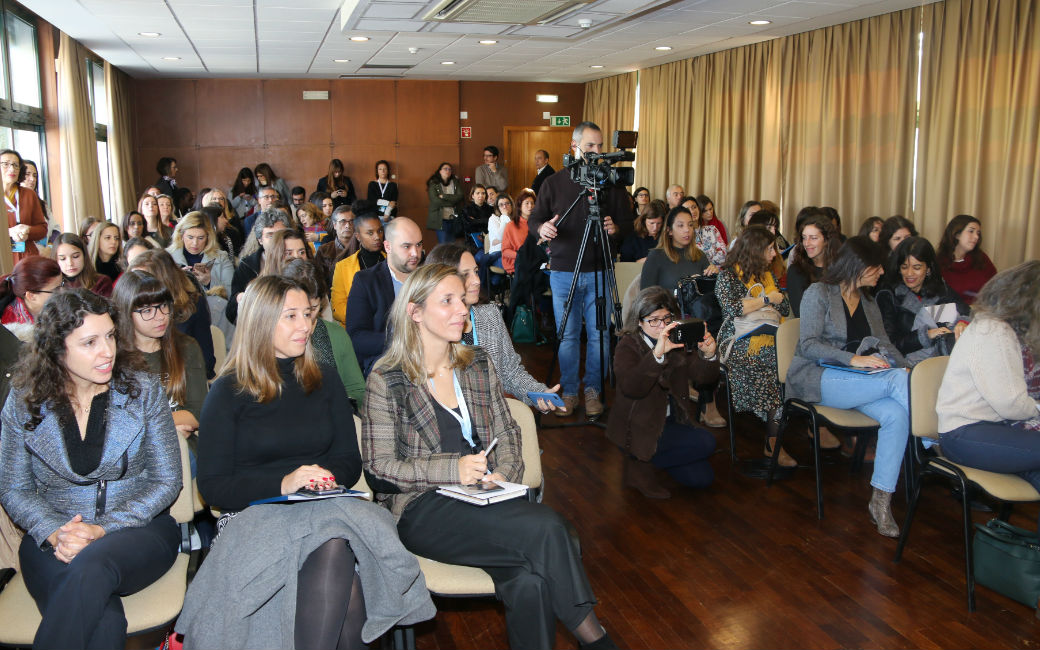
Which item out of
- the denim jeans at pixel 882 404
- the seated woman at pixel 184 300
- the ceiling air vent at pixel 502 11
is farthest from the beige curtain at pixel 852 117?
the seated woman at pixel 184 300

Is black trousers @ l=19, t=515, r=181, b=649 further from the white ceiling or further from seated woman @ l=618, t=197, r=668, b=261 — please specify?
seated woman @ l=618, t=197, r=668, b=261

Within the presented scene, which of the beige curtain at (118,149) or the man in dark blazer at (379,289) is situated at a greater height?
the beige curtain at (118,149)

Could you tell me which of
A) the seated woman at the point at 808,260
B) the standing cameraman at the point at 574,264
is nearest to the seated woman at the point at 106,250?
the standing cameraman at the point at 574,264

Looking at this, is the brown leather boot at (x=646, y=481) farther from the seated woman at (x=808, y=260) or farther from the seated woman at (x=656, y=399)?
the seated woman at (x=808, y=260)

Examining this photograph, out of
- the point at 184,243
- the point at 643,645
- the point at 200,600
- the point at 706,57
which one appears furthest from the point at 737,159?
the point at 200,600

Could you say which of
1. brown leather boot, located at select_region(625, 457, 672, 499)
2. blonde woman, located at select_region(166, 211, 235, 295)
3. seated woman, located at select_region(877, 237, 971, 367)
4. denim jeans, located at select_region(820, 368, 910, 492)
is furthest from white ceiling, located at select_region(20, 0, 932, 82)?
brown leather boot, located at select_region(625, 457, 672, 499)

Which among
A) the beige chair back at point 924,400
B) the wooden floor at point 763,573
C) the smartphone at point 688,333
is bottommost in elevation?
the wooden floor at point 763,573

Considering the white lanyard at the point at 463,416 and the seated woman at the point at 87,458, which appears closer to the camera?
the seated woman at the point at 87,458

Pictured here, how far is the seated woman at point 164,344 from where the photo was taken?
9.65ft

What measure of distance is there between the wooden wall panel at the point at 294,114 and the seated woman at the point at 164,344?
10824 millimetres

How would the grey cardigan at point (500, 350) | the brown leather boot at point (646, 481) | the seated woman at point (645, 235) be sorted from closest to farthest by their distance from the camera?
1. the grey cardigan at point (500, 350)
2. the brown leather boot at point (646, 481)
3. the seated woman at point (645, 235)

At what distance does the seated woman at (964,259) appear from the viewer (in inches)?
213

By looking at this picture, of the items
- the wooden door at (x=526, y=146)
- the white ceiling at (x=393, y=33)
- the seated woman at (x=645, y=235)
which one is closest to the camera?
the white ceiling at (x=393, y=33)

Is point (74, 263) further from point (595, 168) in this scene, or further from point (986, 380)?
point (986, 380)
